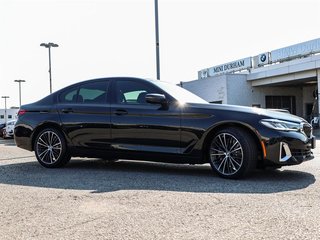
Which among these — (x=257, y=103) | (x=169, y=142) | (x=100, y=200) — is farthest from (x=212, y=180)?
(x=257, y=103)

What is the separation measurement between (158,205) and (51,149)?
137 inches

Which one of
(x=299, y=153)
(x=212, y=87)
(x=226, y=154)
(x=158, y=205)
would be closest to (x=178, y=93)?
(x=226, y=154)

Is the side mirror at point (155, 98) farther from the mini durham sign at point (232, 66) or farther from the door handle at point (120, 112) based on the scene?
the mini durham sign at point (232, 66)

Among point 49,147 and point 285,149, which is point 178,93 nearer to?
point 285,149

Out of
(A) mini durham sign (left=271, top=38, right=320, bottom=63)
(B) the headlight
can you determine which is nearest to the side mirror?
(B) the headlight

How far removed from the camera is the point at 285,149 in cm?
559

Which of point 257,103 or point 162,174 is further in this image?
point 257,103

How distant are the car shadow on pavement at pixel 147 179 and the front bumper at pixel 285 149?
0.88 feet

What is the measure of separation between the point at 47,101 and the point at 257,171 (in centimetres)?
372

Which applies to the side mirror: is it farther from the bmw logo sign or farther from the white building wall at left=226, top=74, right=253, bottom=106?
the bmw logo sign

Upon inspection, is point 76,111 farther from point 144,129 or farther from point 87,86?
point 144,129

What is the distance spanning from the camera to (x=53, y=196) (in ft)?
15.7

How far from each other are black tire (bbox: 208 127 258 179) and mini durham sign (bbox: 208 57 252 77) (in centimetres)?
3486

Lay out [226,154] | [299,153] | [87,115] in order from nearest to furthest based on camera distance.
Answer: [299,153]
[226,154]
[87,115]
